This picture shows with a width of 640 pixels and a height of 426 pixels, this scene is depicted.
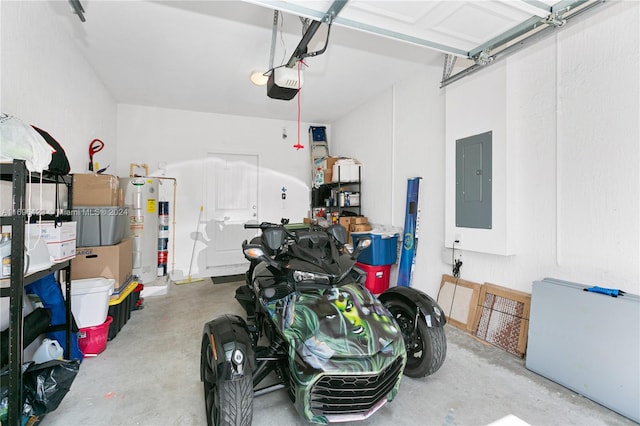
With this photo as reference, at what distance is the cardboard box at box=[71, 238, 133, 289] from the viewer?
251 centimetres

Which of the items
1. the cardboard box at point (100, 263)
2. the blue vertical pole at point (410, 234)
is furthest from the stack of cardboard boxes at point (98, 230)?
the blue vertical pole at point (410, 234)

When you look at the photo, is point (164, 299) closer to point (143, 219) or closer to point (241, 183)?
point (143, 219)

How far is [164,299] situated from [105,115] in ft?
8.86

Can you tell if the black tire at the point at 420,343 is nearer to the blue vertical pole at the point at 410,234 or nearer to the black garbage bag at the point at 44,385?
the blue vertical pole at the point at 410,234

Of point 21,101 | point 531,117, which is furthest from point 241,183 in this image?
point 531,117

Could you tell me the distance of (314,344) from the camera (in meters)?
1.31

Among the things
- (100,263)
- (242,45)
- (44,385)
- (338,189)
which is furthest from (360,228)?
(44,385)

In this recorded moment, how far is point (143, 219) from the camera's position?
3805mm

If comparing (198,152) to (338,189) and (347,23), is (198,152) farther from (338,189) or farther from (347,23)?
(347,23)

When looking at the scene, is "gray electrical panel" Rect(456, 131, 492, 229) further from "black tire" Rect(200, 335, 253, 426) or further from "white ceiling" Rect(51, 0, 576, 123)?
"black tire" Rect(200, 335, 253, 426)

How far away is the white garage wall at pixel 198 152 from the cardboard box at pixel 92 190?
188 cm

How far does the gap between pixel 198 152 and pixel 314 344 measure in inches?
176

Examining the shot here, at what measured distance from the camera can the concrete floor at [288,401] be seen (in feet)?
5.30

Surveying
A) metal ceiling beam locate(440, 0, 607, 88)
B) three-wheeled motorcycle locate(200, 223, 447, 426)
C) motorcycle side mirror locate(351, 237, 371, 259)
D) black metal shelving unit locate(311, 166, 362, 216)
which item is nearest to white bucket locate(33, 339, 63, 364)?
three-wheeled motorcycle locate(200, 223, 447, 426)
